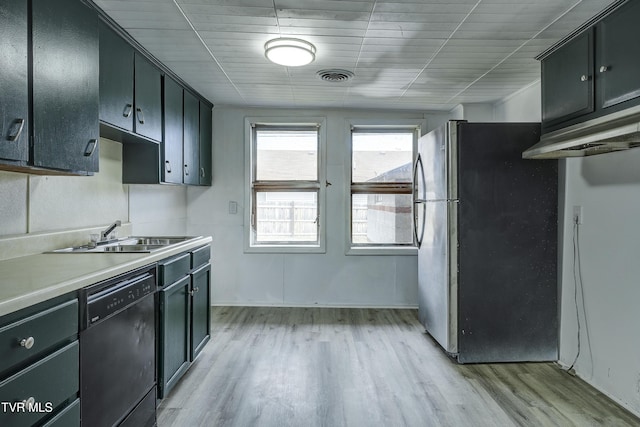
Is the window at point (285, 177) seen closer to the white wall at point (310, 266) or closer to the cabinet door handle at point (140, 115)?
the white wall at point (310, 266)

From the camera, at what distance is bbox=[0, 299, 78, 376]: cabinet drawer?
3.37ft

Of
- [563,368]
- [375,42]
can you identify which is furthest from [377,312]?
[375,42]

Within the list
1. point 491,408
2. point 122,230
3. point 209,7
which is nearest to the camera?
point 209,7

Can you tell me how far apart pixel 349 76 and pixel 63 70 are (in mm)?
1997

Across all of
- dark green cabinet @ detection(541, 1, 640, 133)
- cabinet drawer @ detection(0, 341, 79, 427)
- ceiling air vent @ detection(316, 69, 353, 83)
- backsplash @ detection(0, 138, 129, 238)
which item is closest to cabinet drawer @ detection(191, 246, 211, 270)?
backsplash @ detection(0, 138, 129, 238)

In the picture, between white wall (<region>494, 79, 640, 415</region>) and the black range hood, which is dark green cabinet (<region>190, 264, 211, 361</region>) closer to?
the black range hood

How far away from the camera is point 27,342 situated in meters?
1.09

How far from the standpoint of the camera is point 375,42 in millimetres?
2379

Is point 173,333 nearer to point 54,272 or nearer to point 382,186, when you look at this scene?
point 54,272

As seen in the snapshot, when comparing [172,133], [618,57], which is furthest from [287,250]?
[618,57]

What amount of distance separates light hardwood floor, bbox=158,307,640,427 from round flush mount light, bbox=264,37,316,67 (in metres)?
2.14

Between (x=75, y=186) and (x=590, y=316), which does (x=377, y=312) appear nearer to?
(x=590, y=316)

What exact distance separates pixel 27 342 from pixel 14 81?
0.96 meters

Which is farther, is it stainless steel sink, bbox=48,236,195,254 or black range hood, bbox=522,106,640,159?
stainless steel sink, bbox=48,236,195,254
